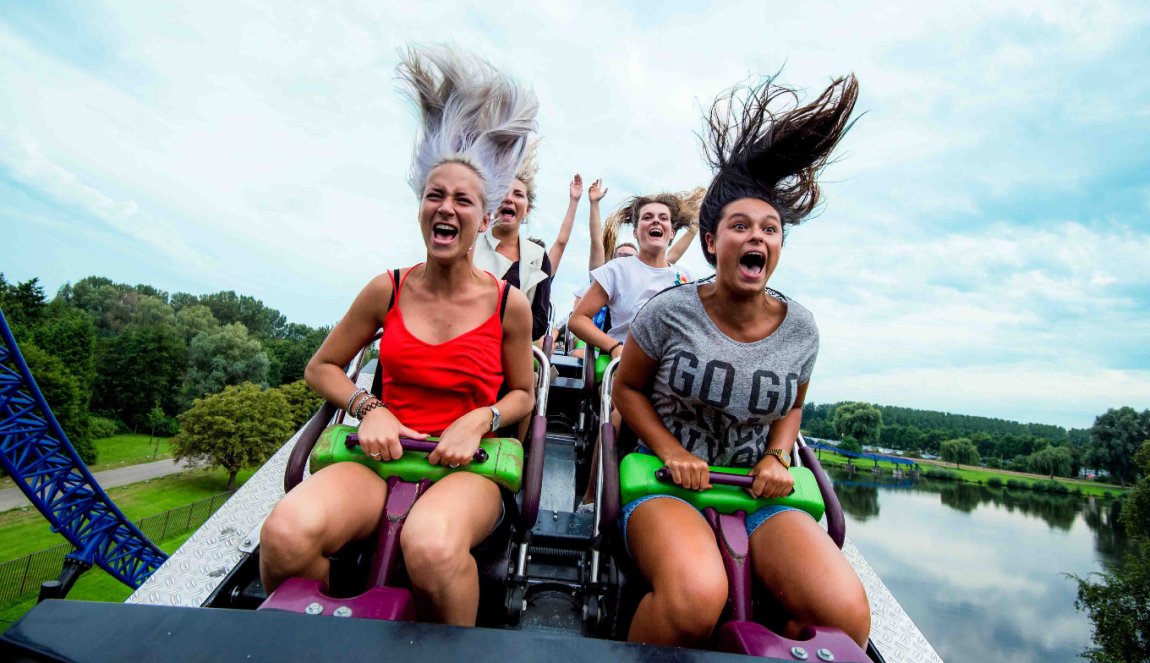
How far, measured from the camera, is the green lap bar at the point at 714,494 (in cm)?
203

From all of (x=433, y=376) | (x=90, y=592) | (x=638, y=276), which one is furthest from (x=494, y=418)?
(x=90, y=592)

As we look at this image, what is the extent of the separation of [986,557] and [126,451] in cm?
6903

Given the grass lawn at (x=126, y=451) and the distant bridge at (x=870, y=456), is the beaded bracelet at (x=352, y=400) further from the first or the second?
the distant bridge at (x=870, y=456)

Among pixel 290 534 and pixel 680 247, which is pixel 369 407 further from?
pixel 680 247

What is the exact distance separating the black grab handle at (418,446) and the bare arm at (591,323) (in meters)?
1.79

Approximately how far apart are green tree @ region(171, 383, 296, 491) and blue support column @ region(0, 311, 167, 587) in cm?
1543

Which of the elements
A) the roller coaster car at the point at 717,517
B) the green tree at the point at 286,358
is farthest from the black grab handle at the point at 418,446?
the green tree at the point at 286,358

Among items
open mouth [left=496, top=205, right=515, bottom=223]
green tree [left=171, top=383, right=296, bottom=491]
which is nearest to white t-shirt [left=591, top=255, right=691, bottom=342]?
open mouth [left=496, top=205, right=515, bottom=223]

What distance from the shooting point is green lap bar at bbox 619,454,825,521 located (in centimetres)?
203

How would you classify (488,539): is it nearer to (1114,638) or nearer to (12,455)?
(12,455)

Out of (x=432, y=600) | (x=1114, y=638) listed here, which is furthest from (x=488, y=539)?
(x=1114, y=638)

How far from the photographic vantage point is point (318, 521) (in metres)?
1.67

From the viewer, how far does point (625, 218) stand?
20.3 feet

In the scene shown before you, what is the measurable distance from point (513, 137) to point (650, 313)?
103 centimetres
